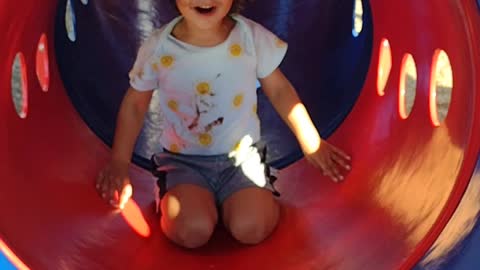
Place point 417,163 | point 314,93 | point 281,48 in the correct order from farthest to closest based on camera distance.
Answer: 1. point 314,93
2. point 281,48
3. point 417,163

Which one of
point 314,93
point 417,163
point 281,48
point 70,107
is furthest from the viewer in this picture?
point 314,93

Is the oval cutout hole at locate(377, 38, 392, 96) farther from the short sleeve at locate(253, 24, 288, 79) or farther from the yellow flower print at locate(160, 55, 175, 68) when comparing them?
the yellow flower print at locate(160, 55, 175, 68)

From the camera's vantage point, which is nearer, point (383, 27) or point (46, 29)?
point (46, 29)

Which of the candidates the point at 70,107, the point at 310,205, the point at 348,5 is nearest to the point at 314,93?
the point at 348,5

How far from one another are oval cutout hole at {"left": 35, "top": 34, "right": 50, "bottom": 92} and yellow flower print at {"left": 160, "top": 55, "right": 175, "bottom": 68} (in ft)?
0.77

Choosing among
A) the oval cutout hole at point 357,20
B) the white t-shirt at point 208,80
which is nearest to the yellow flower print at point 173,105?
the white t-shirt at point 208,80

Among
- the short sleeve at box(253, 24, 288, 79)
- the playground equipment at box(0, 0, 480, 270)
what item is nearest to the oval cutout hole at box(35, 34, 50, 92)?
the playground equipment at box(0, 0, 480, 270)

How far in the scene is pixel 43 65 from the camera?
5.56ft

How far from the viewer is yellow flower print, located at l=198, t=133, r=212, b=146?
1604 millimetres

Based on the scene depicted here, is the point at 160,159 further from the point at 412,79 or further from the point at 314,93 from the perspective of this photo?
the point at 412,79

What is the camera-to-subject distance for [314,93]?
75.9 inches

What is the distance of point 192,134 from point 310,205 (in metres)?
0.24

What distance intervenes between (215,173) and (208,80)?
157mm

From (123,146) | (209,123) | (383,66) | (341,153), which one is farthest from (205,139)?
(383,66)
